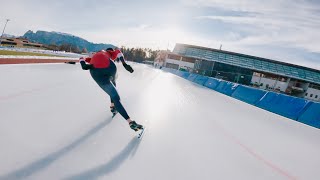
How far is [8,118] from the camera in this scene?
4.06 metres

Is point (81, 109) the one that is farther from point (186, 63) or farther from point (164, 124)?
point (186, 63)

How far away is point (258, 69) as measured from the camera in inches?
2921

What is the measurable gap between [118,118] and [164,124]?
1073 mm

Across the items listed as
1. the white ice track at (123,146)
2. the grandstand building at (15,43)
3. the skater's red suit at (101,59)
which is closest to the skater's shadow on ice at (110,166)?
the white ice track at (123,146)

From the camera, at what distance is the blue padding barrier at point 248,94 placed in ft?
47.1

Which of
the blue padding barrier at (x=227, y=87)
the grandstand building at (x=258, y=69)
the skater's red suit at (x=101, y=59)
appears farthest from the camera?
the grandstand building at (x=258, y=69)

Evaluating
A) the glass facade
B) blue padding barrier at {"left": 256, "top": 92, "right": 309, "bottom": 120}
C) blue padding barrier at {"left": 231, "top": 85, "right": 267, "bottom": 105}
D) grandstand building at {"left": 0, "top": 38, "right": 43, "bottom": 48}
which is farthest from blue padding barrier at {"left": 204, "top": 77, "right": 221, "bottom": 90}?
grandstand building at {"left": 0, "top": 38, "right": 43, "bottom": 48}

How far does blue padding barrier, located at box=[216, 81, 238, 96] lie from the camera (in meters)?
18.5

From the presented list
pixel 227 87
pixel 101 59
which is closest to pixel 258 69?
pixel 227 87

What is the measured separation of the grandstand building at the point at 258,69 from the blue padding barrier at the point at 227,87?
4335 centimetres

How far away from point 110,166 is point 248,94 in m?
14.0

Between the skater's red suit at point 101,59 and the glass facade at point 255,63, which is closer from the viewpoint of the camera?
the skater's red suit at point 101,59

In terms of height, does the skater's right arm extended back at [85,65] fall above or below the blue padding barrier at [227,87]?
above

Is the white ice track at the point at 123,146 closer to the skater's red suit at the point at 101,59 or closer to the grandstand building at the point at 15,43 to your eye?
the skater's red suit at the point at 101,59
